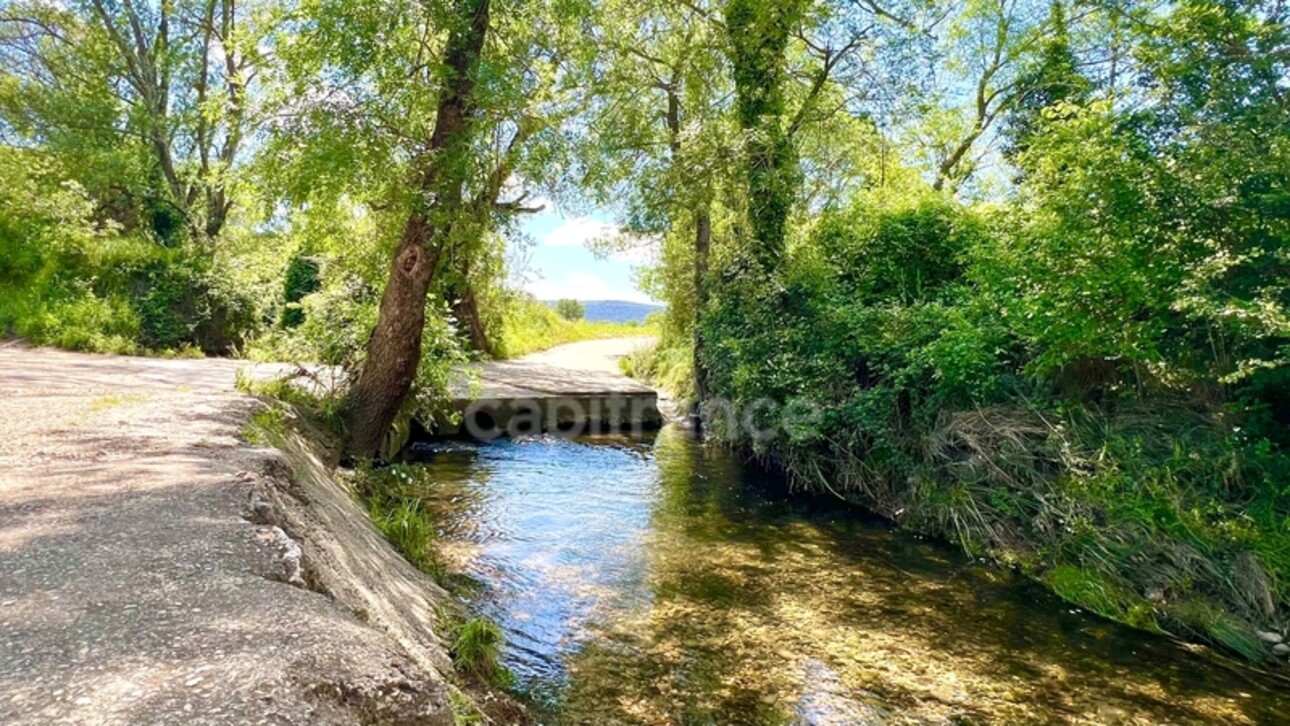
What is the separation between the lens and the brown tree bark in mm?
6082

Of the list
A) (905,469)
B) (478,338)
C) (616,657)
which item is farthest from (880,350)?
(478,338)

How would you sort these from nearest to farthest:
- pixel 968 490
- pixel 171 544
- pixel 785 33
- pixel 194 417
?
pixel 171 544 → pixel 194 417 → pixel 968 490 → pixel 785 33

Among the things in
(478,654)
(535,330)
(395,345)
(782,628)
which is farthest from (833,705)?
(535,330)

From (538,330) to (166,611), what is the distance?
21.9 metres

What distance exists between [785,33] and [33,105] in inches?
668

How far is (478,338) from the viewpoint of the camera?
672 inches

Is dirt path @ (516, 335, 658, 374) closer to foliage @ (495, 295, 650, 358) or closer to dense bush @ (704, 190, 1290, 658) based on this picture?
foliage @ (495, 295, 650, 358)

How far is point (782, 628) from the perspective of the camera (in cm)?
435

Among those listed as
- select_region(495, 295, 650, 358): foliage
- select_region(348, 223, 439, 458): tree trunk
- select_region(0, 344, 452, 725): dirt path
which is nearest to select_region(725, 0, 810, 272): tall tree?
select_region(348, 223, 439, 458): tree trunk

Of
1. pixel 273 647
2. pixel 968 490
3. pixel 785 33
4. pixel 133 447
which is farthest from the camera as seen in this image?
pixel 785 33

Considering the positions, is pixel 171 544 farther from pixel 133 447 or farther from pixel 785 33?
pixel 785 33

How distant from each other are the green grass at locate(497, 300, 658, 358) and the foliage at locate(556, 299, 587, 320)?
1.52ft

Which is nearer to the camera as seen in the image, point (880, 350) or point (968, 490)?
point (968, 490)

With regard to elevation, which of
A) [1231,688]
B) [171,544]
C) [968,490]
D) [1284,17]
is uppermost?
[1284,17]
